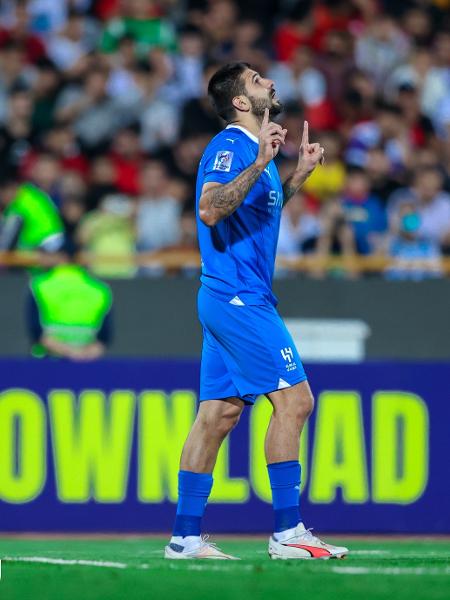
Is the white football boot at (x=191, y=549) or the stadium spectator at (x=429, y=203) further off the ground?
the stadium spectator at (x=429, y=203)

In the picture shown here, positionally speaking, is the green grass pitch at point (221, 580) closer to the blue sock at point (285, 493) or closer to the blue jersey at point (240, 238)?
the blue sock at point (285, 493)

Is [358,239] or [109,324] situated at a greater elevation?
[358,239]

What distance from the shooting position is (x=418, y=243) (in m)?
13.1

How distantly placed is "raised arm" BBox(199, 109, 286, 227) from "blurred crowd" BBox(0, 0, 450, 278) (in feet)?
19.2

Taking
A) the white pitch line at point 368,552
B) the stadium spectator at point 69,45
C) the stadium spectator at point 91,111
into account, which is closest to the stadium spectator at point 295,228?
the stadium spectator at point 91,111

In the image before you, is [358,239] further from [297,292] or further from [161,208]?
[161,208]

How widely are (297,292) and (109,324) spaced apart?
1931 mm

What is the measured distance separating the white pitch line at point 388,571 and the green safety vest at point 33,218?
6.90 m

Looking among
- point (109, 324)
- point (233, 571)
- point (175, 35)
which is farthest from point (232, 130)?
point (175, 35)

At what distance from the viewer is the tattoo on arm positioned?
6.68 m

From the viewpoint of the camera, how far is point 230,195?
6.68m

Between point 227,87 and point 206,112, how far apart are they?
24.4 feet

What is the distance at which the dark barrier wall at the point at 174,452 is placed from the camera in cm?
1082

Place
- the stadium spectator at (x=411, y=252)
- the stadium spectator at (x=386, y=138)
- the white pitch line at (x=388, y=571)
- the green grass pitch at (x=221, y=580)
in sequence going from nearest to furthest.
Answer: the green grass pitch at (x=221, y=580), the white pitch line at (x=388, y=571), the stadium spectator at (x=411, y=252), the stadium spectator at (x=386, y=138)
